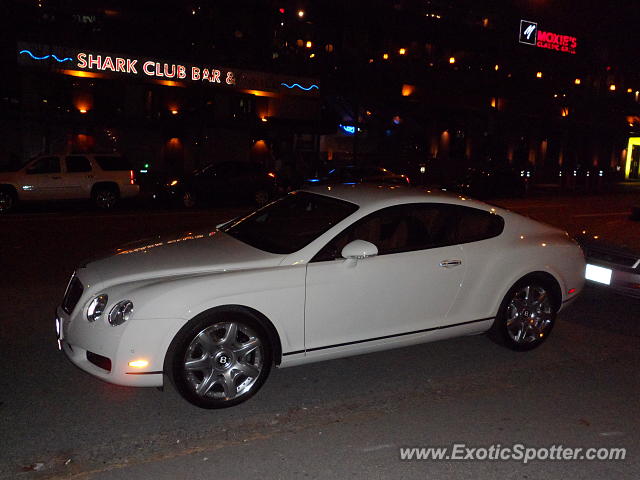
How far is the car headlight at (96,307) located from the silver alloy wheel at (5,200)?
13503mm

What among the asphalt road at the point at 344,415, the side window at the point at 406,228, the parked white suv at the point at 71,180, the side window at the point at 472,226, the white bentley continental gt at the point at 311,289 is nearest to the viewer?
the asphalt road at the point at 344,415

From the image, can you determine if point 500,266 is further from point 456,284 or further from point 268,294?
point 268,294

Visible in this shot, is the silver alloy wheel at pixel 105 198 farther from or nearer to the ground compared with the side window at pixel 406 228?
nearer to the ground

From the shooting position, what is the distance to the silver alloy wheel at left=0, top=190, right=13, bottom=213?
16.1 m

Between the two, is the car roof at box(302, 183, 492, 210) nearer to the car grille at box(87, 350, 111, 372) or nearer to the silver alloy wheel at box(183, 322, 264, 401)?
the silver alloy wheel at box(183, 322, 264, 401)

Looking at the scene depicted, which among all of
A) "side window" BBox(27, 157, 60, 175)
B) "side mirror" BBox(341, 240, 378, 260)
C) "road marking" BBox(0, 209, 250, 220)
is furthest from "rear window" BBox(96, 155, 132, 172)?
"side mirror" BBox(341, 240, 378, 260)

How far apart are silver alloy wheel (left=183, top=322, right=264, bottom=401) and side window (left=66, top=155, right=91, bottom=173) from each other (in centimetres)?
1446

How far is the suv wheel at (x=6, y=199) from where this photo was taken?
16.1m

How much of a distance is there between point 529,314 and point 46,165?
14924mm

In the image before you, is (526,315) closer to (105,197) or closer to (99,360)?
(99,360)

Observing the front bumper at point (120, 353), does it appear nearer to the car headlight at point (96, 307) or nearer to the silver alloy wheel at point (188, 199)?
the car headlight at point (96, 307)

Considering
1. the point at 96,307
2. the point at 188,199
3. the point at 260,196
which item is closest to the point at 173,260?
the point at 96,307

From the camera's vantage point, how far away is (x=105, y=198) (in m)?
17.8

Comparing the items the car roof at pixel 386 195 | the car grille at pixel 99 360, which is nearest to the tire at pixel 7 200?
the car roof at pixel 386 195
